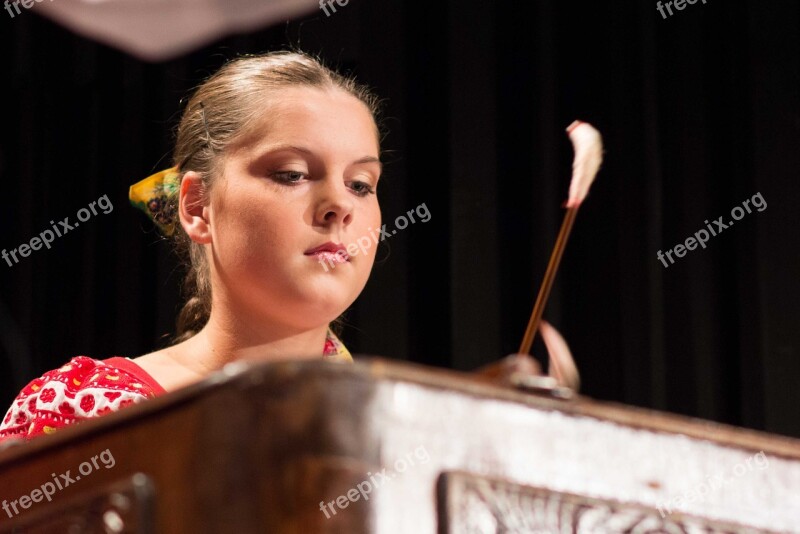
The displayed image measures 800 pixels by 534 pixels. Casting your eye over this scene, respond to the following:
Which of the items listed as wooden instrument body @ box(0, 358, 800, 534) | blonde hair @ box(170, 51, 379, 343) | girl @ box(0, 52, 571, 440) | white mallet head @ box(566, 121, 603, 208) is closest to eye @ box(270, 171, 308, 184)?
girl @ box(0, 52, 571, 440)

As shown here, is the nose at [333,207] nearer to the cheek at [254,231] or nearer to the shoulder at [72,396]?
the cheek at [254,231]

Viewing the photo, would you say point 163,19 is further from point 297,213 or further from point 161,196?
point 297,213

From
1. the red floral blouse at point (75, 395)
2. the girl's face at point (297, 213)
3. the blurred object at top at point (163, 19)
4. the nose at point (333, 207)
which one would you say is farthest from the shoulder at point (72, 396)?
the blurred object at top at point (163, 19)

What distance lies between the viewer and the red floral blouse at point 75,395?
1.26 meters

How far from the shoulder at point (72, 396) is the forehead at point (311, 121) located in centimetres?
30

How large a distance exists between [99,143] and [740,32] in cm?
140

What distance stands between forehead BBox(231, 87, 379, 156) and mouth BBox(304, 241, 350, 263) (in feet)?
0.43

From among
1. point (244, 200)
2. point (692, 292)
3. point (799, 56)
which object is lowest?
point (692, 292)

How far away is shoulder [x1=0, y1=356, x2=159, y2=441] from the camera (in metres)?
1.26

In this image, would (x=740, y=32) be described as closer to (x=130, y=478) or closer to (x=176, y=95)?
(x=176, y=95)

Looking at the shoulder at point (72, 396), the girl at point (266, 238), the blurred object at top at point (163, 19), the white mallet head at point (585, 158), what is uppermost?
the blurred object at top at point (163, 19)

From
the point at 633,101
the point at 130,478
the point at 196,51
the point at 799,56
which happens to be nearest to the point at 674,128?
the point at 633,101

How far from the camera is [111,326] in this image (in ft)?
8.72

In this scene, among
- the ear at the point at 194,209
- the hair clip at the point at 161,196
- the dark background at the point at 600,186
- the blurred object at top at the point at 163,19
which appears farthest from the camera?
the blurred object at top at the point at 163,19
